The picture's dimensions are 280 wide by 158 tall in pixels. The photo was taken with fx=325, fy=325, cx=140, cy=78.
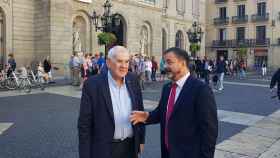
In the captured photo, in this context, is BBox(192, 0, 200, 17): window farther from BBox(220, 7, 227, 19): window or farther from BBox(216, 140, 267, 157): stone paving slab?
BBox(216, 140, 267, 157): stone paving slab

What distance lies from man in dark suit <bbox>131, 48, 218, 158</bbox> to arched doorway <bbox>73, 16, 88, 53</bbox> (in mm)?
22837

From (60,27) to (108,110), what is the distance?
20.8 meters

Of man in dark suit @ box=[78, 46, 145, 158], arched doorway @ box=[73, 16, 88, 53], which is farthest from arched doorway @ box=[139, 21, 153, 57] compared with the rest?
man in dark suit @ box=[78, 46, 145, 158]

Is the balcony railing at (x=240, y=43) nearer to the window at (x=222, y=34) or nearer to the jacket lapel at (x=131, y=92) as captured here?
the window at (x=222, y=34)

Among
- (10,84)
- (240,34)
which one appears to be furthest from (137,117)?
(240,34)

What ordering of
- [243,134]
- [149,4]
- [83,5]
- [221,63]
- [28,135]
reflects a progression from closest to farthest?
[28,135] < [243,134] < [221,63] < [83,5] < [149,4]

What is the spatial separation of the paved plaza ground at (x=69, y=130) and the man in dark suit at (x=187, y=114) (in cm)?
261

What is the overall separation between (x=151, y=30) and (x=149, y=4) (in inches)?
102

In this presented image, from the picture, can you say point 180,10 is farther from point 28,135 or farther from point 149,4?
point 28,135

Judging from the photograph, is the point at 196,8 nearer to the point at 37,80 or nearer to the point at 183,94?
the point at 37,80

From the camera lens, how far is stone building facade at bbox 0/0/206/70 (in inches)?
851

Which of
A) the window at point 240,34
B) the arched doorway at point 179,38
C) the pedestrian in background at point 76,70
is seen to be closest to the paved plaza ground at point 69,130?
the pedestrian in background at point 76,70

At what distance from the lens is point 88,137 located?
9.77ft

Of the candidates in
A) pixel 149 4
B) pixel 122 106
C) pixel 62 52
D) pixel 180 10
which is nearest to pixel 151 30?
pixel 149 4
